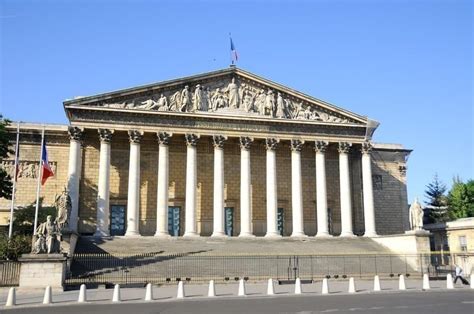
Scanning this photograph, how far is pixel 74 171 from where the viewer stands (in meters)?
35.5

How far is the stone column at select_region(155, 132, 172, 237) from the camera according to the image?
36.0 meters

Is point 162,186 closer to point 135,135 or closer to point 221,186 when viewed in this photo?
point 135,135

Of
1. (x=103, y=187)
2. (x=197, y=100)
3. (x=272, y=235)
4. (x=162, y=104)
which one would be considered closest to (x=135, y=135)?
(x=162, y=104)

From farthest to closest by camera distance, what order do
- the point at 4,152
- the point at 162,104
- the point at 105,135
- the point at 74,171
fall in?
1. the point at 162,104
2. the point at 105,135
3. the point at 74,171
4. the point at 4,152

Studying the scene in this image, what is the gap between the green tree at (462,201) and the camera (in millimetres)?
57312

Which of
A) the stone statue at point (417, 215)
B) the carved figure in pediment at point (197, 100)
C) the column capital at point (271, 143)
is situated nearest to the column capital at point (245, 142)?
the column capital at point (271, 143)

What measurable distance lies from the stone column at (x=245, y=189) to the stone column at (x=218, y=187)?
5.02 feet

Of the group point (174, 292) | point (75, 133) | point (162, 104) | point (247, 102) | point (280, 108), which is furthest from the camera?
point (280, 108)

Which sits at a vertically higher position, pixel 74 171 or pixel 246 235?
pixel 74 171

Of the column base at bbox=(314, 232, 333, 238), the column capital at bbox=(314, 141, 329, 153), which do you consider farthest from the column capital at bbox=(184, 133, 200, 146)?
the column base at bbox=(314, 232, 333, 238)

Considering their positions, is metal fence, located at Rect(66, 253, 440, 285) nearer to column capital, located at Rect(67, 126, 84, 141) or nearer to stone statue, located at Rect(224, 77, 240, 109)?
column capital, located at Rect(67, 126, 84, 141)

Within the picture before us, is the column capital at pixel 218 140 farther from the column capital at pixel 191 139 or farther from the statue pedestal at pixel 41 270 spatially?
the statue pedestal at pixel 41 270

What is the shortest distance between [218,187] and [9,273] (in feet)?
58.4

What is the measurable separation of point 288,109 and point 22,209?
69.7 feet
